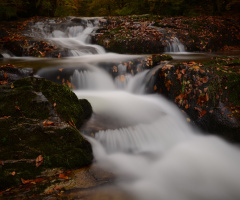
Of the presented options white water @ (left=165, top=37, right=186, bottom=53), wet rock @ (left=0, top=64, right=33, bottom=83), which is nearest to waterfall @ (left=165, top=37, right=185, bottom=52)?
white water @ (left=165, top=37, right=186, bottom=53)

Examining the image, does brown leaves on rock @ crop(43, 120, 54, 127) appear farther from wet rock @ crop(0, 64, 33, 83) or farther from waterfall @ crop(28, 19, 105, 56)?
waterfall @ crop(28, 19, 105, 56)

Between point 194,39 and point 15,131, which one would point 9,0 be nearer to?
point 194,39

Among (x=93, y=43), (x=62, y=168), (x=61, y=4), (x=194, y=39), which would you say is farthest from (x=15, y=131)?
(x=61, y=4)

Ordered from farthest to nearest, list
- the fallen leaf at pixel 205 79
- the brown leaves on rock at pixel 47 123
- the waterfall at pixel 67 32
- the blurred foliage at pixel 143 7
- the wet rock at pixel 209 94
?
1. the blurred foliage at pixel 143 7
2. the waterfall at pixel 67 32
3. the fallen leaf at pixel 205 79
4. the wet rock at pixel 209 94
5. the brown leaves on rock at pixel 47 123

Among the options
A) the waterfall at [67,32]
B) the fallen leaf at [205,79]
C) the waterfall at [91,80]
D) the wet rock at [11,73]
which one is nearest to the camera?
the fallen leaf at [205,79]

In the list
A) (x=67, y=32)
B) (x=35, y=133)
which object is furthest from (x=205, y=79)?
(x=67, y=32)

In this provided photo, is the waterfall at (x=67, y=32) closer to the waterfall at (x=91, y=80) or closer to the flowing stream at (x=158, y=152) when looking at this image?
the waterfall at (x=91, y=80)

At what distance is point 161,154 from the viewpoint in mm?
3504

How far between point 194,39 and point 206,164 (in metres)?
8.17

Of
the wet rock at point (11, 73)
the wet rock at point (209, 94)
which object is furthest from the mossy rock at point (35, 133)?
the wet rock at point (209, 94)

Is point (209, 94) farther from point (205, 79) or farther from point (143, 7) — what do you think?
point (143, 7)

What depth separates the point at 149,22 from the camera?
11.0 m

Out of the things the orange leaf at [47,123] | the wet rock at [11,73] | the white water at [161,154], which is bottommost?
the white water at [161,154]

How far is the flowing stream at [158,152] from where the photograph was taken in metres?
2.72
